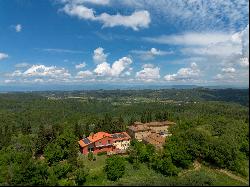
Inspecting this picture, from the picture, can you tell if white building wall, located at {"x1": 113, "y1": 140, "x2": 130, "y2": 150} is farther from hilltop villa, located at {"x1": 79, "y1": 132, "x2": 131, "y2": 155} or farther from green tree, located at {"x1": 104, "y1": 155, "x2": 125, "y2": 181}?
green tree, located at {"x1": 104, "y1": 155, "x2": 125, "y2": 181}

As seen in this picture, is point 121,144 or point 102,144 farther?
point 121,144

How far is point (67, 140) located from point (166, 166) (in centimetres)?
1640

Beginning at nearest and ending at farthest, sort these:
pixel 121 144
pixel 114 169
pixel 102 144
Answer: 1. pixel 114 169
2. pixel 102 144
3. pixel 121 144

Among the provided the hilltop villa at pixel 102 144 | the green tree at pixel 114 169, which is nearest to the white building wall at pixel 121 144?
the hilltop villa at pixel 102 144

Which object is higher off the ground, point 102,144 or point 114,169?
point 114,169

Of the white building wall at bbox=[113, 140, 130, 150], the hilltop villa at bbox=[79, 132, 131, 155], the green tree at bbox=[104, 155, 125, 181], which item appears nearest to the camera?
the green tree at bbox=[104, 155, 125, 181]

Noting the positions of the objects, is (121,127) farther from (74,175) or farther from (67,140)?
(74,175)

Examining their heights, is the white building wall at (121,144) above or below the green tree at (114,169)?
below

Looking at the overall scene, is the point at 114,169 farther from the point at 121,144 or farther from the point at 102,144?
the point at 121,144

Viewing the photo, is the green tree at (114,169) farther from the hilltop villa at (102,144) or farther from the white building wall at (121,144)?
the white building wall at (121,144)

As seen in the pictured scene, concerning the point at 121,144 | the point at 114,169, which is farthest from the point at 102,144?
the point at 114,169

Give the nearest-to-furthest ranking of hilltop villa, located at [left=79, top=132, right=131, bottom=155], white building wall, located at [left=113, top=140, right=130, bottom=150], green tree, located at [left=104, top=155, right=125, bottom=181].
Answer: green tree, located at [left=104, top=155, right=125, bottom=181], hilltop villa, located at [left=79, top=132, right=131, bottom=155], white building wall, located at [left=113, top=140, right=130, bottom=150]

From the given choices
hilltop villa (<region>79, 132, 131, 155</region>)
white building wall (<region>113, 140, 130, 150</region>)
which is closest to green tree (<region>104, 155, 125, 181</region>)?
hilltop villa (<region>79, 132, 131, 155</region>)

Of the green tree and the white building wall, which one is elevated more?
the green tree
